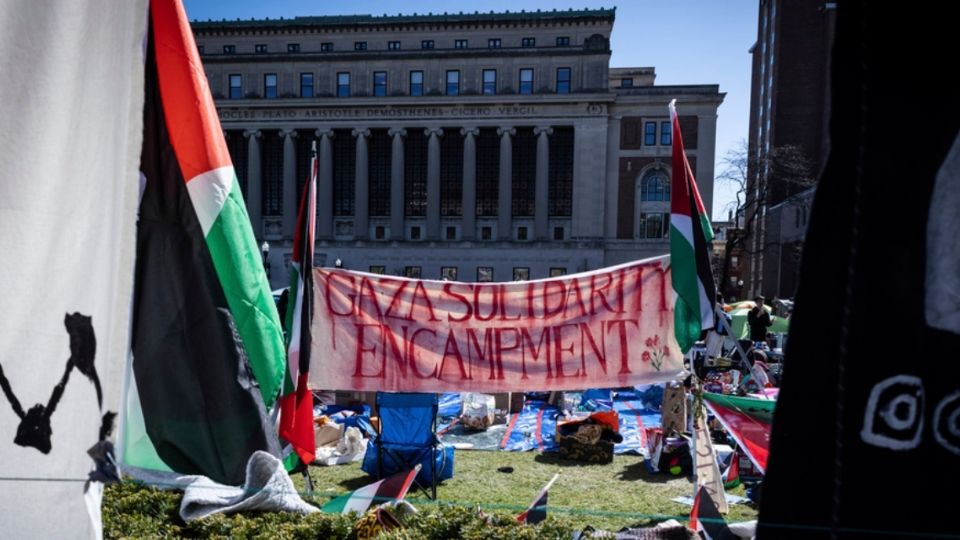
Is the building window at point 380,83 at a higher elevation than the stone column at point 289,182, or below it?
higher

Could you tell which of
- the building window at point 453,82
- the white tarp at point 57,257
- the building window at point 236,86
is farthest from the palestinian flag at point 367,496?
the building window at point 236,86

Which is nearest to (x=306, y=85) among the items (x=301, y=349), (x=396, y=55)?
(x=396, y=55)

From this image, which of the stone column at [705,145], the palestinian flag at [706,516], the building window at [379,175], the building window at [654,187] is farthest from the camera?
the building window at [379,175]

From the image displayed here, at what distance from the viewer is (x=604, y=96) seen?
1789 inches

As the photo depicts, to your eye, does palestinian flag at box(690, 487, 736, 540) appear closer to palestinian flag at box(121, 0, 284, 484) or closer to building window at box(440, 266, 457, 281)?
palestinian flag at box(121, 0, 284, 484)

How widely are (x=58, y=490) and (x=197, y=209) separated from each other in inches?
47.6

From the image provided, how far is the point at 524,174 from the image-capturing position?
48625 mm

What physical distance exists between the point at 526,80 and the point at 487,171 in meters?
7.99

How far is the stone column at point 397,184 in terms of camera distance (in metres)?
48.1

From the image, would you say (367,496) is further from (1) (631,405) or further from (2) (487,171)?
(2) (487,171)

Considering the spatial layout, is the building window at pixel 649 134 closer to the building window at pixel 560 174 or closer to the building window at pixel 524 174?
the building window at pixel 560 174

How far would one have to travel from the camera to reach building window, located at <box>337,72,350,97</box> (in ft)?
164

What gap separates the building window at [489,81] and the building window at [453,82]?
88.8 inches

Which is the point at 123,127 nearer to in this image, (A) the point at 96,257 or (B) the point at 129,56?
(B) the point at 129,56
